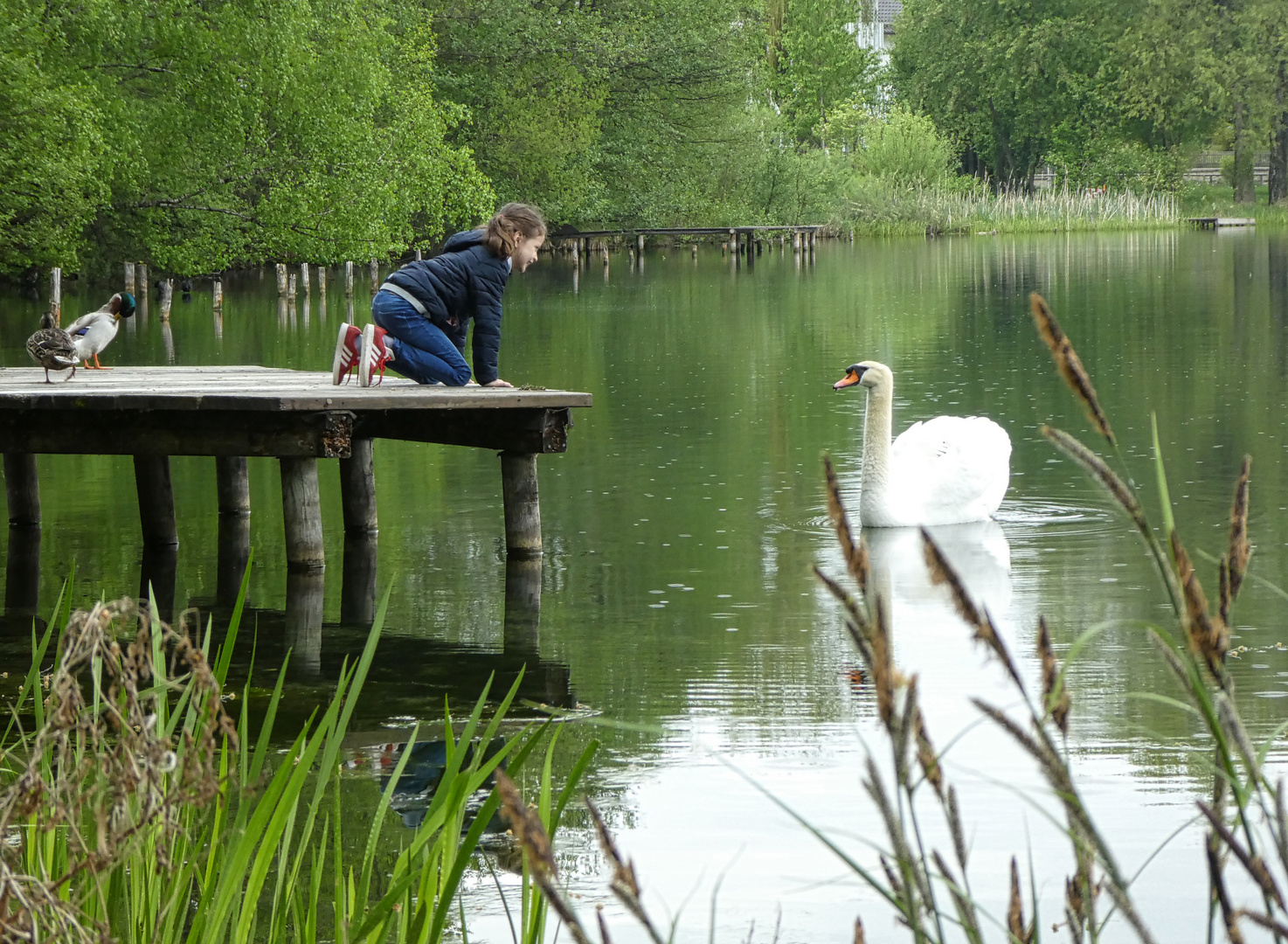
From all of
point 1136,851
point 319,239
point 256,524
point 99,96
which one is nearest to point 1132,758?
point 1136,851

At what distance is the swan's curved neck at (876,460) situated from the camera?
9.84 m

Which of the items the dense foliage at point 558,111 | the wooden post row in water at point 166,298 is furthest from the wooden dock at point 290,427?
the wooden post row in water at point 166,298

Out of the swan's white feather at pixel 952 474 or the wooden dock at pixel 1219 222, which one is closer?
the swan's white feather at pixel 952 474

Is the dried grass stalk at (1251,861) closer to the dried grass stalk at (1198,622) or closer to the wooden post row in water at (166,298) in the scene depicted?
the dried grass stalk at (1198,622)

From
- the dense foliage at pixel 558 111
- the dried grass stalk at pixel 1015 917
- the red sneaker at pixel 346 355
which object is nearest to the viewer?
the dried grass stalk at pixel 1015 917

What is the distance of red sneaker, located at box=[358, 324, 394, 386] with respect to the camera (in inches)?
369

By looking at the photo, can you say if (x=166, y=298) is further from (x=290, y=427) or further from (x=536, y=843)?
(x=536, y=843)

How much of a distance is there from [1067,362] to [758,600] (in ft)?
23.6

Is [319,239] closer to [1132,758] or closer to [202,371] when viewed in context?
[202,371]

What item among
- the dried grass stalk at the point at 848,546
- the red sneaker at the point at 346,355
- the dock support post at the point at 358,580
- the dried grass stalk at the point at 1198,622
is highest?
the dried grass stalk at the point at 848,546

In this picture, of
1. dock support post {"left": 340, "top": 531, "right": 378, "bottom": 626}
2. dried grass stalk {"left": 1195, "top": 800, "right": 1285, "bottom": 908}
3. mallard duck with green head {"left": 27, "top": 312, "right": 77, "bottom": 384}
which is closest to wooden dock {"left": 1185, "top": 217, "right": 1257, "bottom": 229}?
dock support post {"left": 340, "top": 531, "right": 378, "bottom": 626}

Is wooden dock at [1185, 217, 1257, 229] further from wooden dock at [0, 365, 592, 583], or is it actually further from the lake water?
wooden dock at [0, 365, 592, 583]

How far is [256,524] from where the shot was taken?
35.6 feet

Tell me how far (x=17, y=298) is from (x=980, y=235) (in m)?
35.9
